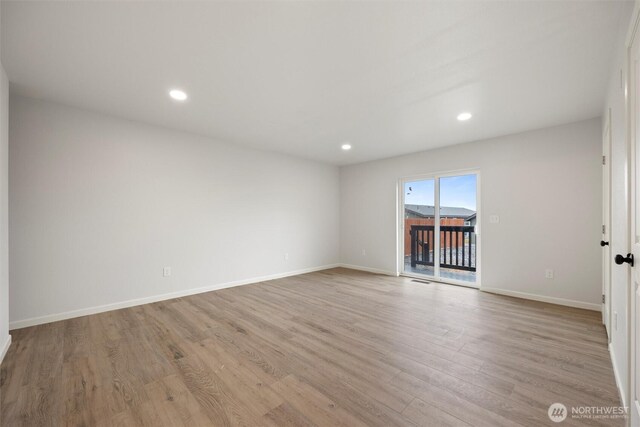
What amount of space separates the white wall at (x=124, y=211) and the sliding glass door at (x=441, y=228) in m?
2.64

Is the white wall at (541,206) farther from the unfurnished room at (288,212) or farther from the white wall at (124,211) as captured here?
the white wall at (124,211)

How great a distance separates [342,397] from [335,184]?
5013 mm

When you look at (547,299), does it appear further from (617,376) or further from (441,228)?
(617,376)

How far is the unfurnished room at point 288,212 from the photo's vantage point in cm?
164

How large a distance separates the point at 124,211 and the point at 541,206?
5.71 metres

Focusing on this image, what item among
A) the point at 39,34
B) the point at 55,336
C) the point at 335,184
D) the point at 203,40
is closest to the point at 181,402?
the point at 55,336

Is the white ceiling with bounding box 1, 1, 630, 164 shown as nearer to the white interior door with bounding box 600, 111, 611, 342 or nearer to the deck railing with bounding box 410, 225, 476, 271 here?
the white interior door with bounding box 600, 111, 611, 342

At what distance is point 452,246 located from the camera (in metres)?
4.82

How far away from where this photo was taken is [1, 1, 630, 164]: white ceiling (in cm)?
167

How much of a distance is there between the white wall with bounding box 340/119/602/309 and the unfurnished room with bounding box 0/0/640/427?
0.03 m

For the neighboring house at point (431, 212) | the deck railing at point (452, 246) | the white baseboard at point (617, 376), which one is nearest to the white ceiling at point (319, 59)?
the neighboring house at point (431, 212)

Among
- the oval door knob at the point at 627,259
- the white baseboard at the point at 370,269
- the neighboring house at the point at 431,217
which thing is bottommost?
the white baseboard at the point at 370,269

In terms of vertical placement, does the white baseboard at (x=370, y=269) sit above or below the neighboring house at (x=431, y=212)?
below

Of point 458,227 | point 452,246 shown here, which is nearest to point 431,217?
point 458,227
